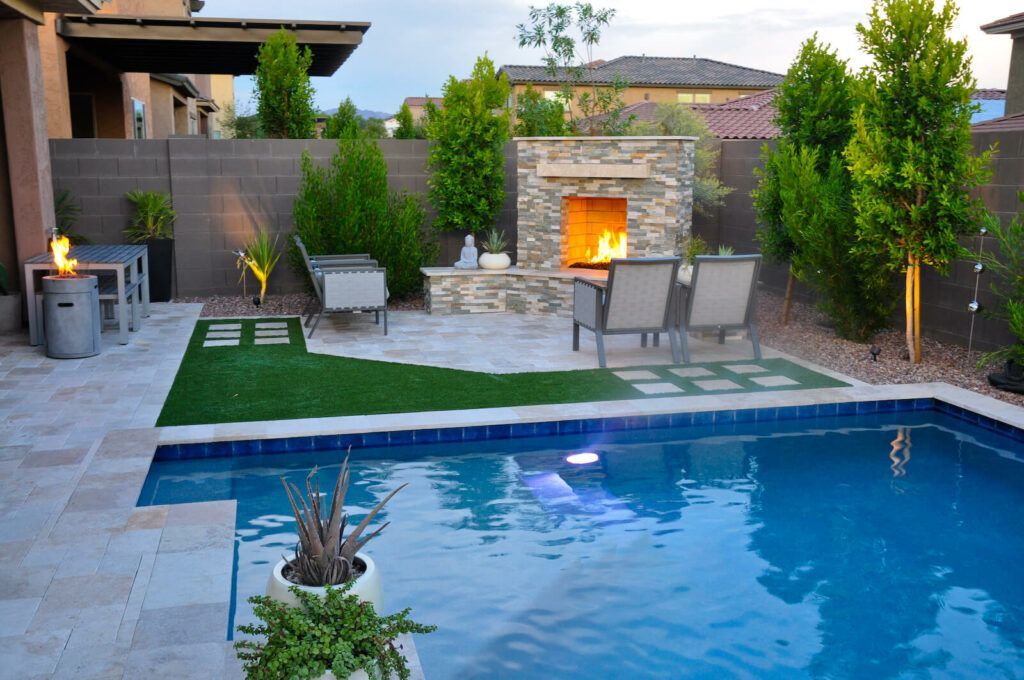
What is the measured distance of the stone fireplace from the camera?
10969 millimetres

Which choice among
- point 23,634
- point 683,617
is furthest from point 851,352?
point 23,634

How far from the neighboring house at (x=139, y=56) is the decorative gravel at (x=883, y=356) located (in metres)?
7.63

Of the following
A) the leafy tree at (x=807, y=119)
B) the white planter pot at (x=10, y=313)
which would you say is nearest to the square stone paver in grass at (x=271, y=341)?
the white planter pot at (x=10, y=313)

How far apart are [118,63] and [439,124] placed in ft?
27.2

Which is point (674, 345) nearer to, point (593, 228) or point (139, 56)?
point (593, 228)

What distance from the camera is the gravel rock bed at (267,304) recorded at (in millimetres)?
11555

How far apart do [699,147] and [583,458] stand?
7975 millimetres

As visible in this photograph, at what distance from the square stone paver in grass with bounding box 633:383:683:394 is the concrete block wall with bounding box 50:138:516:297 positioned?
20.1ft

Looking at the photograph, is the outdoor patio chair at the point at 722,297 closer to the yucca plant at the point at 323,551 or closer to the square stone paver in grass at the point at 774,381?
the square stone paver in grass at the point at 774,381

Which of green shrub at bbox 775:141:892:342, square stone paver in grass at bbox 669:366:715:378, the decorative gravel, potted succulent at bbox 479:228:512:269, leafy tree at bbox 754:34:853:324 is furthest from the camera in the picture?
potted succulent at bbox 479:228:512:269

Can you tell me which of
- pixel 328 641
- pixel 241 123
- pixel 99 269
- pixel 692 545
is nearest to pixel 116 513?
pixel 328 641

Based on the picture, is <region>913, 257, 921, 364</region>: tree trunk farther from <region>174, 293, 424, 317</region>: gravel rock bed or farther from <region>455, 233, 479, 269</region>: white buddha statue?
<region>174, 293, 424, 317</region>: gravel rock bed

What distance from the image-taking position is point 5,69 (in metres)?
9.53

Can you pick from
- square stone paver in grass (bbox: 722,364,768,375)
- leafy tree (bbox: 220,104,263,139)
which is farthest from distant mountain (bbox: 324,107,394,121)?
square stone paver in grass (bbox: 722,364,768,375)
